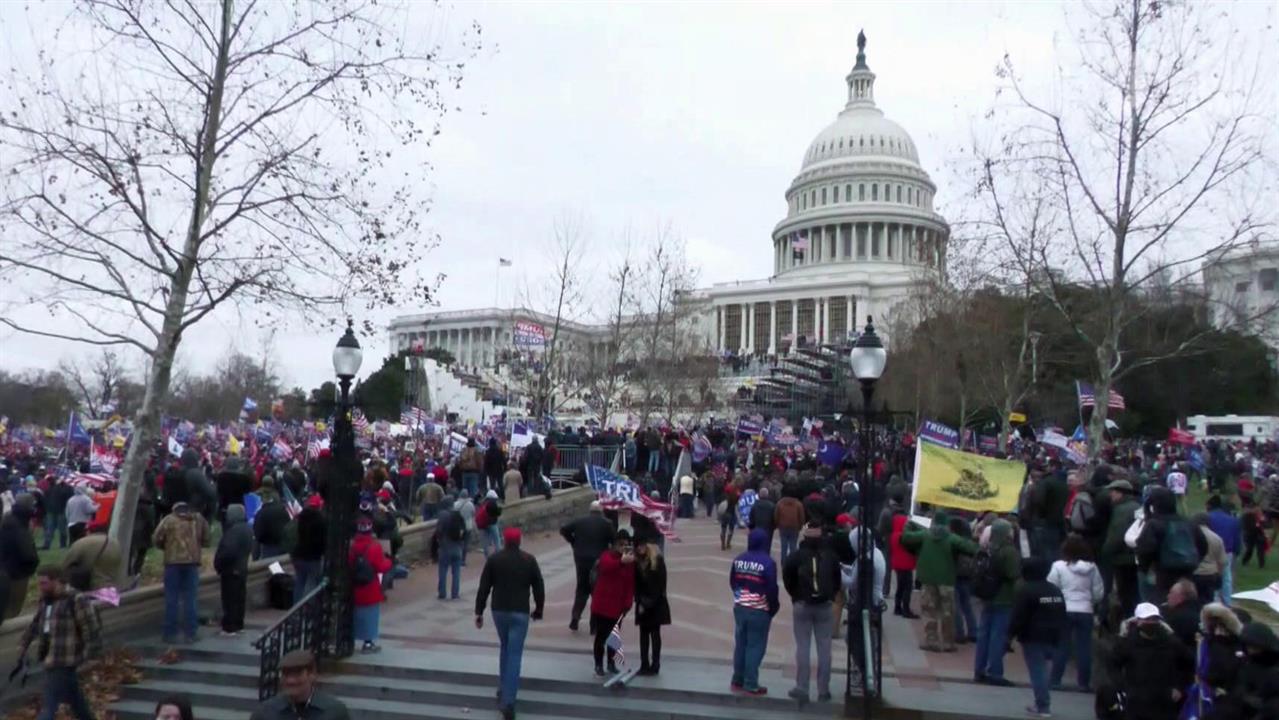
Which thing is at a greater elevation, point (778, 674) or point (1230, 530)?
point (1230, 530)

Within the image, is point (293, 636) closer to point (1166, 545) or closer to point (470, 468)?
point (1166, 545)

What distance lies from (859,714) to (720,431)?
24803 millimetres

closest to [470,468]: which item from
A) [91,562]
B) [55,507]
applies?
[55,507]

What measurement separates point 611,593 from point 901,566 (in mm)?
5257

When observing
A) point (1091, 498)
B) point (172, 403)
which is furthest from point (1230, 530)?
point (172, 403)

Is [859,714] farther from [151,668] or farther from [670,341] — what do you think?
[670,341]

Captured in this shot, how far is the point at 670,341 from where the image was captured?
45.3 metres

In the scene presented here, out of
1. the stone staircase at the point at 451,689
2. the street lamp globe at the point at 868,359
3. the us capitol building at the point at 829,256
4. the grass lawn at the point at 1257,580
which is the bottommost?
the stone staircase at the point at 451,689

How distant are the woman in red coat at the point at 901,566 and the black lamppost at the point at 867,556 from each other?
2.85 metres

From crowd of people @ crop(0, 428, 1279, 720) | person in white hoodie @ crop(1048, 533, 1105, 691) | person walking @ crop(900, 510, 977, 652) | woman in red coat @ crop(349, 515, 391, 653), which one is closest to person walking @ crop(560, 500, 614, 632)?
crowd of people @ crop(0, 428, 1279, 720)

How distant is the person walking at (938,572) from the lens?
12672mm

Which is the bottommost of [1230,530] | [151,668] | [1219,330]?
[151,668]

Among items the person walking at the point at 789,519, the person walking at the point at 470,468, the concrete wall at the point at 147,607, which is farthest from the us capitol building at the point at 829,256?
the person walking at the point at 789,519

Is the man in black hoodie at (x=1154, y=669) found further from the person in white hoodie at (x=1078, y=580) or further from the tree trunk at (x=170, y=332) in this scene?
the tree trunk at (x=170, y=332)
